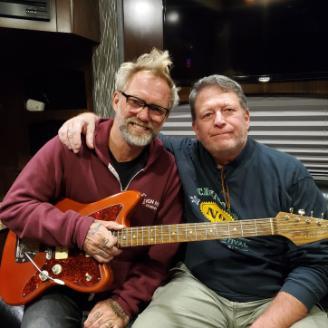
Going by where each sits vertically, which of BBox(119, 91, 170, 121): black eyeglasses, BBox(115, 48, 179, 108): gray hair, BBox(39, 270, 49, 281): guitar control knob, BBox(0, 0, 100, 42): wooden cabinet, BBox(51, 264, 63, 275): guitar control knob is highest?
BBox(0, 0, 100, 42): wooden cabinet

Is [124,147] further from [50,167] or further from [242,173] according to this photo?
[242,173]

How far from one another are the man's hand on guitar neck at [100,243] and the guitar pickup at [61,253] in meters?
0.10

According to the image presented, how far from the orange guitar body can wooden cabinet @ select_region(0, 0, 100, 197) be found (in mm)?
1051

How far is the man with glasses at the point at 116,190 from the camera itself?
123 centimetres

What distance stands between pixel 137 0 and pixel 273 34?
788 millimetres

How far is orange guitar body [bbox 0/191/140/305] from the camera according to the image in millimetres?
1211

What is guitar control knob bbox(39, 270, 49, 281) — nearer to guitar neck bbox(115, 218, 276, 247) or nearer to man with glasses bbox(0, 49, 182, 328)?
man with glasses bbox(0, 49, 182, 328)

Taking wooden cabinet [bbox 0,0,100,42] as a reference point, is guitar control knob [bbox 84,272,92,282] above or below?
below

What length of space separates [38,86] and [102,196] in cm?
139

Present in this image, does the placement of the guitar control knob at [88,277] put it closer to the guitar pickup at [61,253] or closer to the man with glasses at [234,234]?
the guitar pickup at [61,253]

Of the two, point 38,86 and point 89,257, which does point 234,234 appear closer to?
point 89,257

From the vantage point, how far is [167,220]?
4.67 feet

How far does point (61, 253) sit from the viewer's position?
49.8 inches

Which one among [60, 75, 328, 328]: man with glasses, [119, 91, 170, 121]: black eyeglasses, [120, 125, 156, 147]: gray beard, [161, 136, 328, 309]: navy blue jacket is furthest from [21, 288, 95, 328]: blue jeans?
[119, 91, 170, 121]: black eyeglasses
